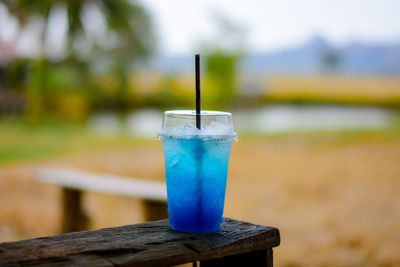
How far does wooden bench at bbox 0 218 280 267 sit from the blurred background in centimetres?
232

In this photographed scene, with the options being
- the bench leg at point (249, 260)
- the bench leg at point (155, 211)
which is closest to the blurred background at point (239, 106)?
the bench leg at point (155, 211)

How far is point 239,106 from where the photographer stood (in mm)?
13195

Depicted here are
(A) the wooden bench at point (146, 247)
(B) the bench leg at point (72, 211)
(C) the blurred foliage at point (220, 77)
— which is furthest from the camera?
(C) the blurred foliage at point (220, 77)

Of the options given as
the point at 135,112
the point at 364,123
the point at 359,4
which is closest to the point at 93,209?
the point at 359,4

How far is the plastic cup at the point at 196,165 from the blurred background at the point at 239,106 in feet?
7.76

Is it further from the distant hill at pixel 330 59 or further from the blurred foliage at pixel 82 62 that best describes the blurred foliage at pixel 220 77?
the blurred foliage at pixel 82 62

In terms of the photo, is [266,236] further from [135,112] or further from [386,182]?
[135,112]

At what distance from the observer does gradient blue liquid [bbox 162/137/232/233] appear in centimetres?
93

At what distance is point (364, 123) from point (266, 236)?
969 centimetres

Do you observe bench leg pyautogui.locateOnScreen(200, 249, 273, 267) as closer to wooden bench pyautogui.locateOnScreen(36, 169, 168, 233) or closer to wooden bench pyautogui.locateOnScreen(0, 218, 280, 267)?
wooden bench pyautogui.locateOnScreen(0, 218, 280, 267)

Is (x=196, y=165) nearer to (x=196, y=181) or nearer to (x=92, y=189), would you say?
(x=196, y=181)

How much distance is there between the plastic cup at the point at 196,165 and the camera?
0.93 metres

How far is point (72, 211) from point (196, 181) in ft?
8.64

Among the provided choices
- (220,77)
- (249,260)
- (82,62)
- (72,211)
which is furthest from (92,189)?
(220,77)
